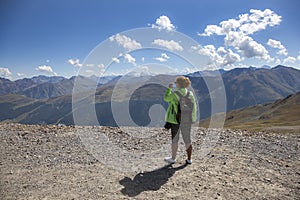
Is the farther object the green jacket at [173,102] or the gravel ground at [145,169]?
the green jacket at [173,102]

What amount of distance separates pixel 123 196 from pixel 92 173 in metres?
1.85

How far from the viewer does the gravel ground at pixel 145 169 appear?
21.6 feet

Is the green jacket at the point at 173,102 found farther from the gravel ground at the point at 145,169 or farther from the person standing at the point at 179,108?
the gravel ground at the point at 145,169

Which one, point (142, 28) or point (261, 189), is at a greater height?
point (142, 28)

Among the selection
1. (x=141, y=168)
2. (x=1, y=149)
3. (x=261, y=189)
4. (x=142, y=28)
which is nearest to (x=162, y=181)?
(x=141, y=168)

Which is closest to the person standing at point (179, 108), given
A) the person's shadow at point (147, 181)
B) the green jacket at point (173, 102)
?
the green jacket at point (173, 102)

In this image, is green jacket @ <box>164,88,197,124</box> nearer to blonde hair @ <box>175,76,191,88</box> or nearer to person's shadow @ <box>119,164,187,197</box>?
blonde hair @ <box>175,76,191,88</box>

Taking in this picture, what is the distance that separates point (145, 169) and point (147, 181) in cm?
93

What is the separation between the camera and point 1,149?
9750 millimetres

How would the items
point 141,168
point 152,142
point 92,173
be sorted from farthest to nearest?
point 152,142 < point 141,168 < point 92,173

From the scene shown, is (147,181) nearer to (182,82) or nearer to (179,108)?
(179,108)

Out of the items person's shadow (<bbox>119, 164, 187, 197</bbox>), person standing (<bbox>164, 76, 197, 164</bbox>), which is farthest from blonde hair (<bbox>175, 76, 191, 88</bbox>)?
person's shadow (<bbox>119, 164, 187, 197</bbox>)

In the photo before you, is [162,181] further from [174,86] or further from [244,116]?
[244,116]

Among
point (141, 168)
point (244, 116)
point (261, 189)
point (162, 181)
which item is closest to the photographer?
point (261, 189)
